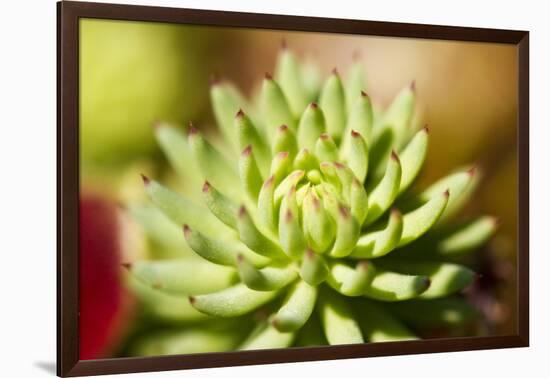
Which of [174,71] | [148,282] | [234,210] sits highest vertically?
[174,71]

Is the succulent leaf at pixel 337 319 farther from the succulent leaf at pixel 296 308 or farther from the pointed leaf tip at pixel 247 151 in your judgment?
the pointed leaf tip at pixel 247 151

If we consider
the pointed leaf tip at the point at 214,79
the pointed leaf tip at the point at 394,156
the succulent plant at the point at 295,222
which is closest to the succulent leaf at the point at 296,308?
the succulent plant at the point at 295,222

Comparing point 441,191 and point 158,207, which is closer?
point 158,207

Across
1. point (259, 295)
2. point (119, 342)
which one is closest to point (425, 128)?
point (259, 295)

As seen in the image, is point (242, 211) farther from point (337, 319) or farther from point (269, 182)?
point (337, 319)

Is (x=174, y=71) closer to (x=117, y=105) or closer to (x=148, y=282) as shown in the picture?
(x=117, y=105)

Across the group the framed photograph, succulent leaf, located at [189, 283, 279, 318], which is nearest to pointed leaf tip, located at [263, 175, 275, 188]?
the framed photograph

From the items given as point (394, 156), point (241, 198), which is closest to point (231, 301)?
point (241, 198)
